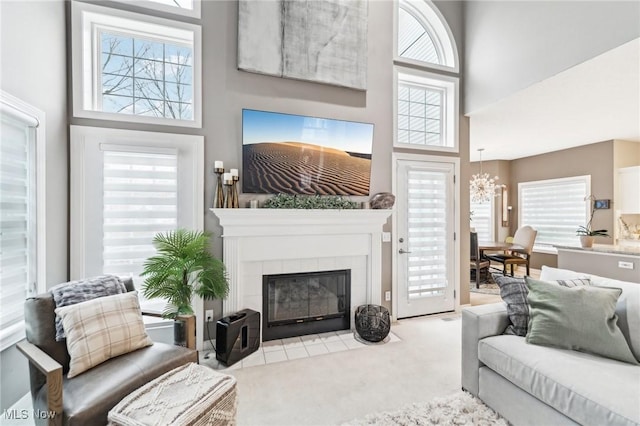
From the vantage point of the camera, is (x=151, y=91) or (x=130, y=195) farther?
(x=151, y=91)

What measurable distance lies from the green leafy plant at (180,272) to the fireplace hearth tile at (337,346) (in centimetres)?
122

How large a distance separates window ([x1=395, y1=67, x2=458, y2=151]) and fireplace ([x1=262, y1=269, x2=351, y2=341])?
208 cm

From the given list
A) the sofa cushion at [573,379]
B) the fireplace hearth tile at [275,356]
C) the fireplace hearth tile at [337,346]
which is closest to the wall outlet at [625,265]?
the sofa cushion at [573,379]

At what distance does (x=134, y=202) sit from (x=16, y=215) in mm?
809

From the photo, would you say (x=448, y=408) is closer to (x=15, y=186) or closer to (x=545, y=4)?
(x=15, y=186)

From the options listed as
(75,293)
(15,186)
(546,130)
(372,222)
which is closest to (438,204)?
(372,222)

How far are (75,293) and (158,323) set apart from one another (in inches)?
41.2

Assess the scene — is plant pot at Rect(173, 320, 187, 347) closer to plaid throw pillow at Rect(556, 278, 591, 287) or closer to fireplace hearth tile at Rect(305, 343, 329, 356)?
fireplace hearth tile at Rect(305, 343, 329, 356)

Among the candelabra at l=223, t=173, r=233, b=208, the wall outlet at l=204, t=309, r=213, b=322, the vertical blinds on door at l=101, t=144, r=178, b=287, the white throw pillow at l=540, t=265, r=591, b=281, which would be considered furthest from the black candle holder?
the white throw pillow at l=540, t=265, r=591, b=281

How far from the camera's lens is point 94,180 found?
8.68 ft

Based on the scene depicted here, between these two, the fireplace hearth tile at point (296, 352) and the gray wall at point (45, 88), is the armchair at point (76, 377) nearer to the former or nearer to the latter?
the gray wall at point (45, 88)

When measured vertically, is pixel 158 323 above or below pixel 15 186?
below

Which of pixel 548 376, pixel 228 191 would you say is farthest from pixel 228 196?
pixel 548 376

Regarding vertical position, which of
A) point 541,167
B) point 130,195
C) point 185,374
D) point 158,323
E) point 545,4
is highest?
point 545,4
